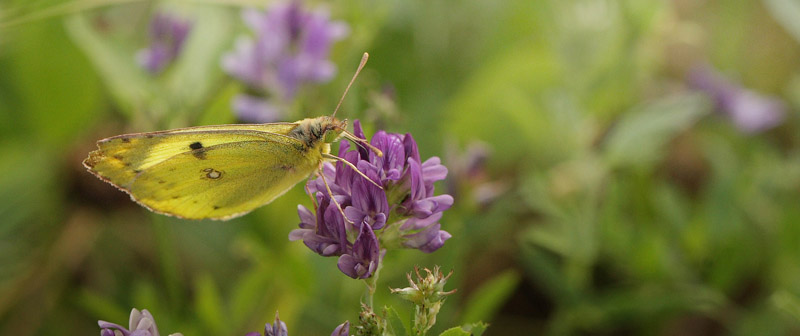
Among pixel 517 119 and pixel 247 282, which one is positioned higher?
pixel 517 119

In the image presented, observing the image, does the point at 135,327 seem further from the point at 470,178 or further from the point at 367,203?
the point at 470,178

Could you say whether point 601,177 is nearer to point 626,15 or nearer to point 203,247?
point 626,15

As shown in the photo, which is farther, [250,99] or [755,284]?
[755,284]

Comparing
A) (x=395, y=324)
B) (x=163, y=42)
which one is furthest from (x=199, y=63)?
(x=395, y=324)

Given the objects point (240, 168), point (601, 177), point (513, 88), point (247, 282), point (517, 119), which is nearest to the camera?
point (240, 168)

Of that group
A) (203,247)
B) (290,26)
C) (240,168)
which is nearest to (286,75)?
(290,26)

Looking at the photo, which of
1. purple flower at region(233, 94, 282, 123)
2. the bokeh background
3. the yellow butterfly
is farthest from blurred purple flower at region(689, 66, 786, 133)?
the yellow butterfly
